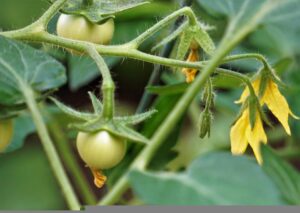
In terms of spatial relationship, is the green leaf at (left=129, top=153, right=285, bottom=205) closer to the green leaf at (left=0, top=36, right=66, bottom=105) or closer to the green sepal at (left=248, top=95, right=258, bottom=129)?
the green sepal at (left=248, top=95, right=258, bottom=129)

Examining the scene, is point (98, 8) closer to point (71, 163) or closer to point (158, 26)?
point (158, 26)

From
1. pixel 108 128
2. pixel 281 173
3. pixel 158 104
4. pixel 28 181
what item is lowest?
pixel 28 181

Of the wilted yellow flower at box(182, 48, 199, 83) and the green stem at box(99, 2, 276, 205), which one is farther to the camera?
the wilted yellow flower at box(182, 48, 199, 83)

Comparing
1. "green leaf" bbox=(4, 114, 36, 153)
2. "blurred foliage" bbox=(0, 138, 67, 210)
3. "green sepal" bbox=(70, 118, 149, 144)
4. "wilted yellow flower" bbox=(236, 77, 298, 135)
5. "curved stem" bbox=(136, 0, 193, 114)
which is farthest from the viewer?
"blurred foliage" bbox=(0, 138, 67, 210)

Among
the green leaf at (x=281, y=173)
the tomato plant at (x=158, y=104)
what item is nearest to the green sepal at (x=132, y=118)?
the tomato plant at (x=158, y=104)

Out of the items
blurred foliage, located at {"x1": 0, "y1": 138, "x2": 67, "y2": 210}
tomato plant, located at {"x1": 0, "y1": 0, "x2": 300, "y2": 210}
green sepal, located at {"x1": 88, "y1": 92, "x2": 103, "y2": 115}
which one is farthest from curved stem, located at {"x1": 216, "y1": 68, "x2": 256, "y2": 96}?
blurred foliage, located at {"x1": 0, "y1": 138, "x2": 67, "y2": 210}

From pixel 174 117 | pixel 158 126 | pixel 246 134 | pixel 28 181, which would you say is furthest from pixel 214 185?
pixel 28 181

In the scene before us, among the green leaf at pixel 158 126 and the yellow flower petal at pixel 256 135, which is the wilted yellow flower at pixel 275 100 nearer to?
the yellow flower petal at pixel 256 135

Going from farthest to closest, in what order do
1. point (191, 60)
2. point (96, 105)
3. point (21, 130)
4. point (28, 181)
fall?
point (28, 181) → point (21, 130) → point (191, 60) → point (96, 105)
